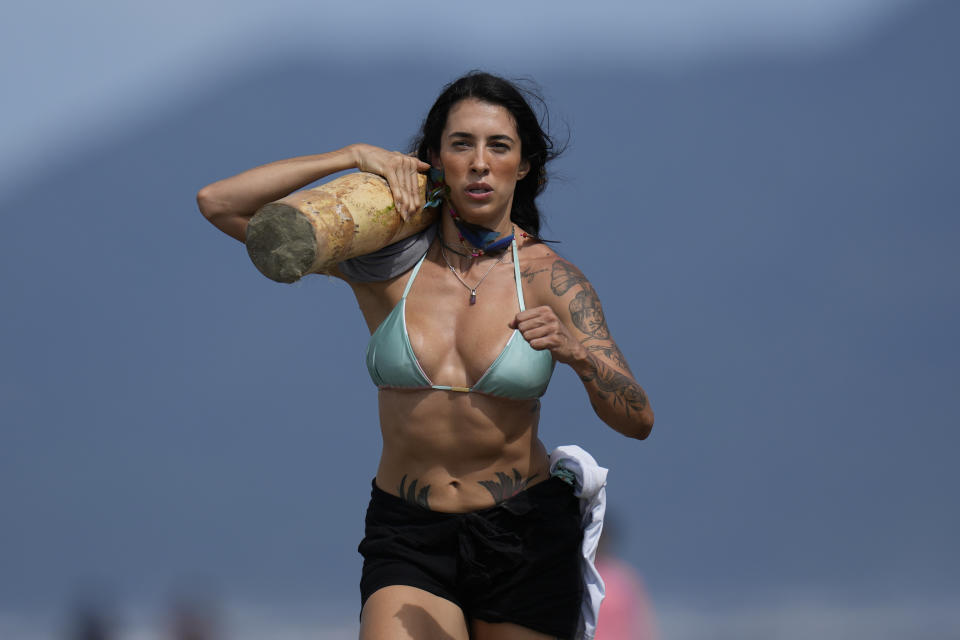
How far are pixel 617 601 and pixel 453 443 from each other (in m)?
1.68

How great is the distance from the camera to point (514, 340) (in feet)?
10.3

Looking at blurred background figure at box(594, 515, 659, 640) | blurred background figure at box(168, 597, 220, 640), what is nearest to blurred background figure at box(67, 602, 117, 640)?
blurred background figure at box(168, 597, 220, 640)

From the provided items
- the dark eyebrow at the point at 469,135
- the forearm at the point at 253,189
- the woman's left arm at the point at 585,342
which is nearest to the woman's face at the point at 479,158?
the dark eyebrow at the point at 469,135

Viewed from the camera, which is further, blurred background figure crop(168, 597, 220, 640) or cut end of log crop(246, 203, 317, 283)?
blurred background figure crop(168, 597, 220, 640)

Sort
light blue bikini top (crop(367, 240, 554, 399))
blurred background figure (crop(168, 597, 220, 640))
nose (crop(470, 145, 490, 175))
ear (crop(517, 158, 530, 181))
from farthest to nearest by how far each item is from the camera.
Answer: blurred background figure (crop(168, 597, 220, 640)) < ear (crop(517, 158, 530, 181)) < nose (crop(470, 145, 490, 175)) < light blue bikini top (crop(367, 240, 554, 399))

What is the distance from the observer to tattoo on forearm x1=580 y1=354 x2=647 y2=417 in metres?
2.99

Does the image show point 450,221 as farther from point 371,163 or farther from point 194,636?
point 194,636

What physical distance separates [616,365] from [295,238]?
872 mm

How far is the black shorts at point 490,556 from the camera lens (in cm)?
313

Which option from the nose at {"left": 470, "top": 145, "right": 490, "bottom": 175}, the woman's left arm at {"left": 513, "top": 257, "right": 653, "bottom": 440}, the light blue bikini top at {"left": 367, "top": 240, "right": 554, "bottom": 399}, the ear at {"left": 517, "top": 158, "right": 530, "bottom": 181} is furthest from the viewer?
the ear at {"left": 517, "top": 158, "right": 530, "bottom": 181}

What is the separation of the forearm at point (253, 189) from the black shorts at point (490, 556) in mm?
814

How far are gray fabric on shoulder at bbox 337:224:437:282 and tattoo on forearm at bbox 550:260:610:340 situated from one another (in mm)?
380

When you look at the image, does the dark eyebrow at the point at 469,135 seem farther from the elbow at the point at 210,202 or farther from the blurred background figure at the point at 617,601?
the blurred background figure at the point at 617,601

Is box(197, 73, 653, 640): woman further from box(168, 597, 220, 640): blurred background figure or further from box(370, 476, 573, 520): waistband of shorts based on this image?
box(168, 597, 220, 640): blurred background figure
